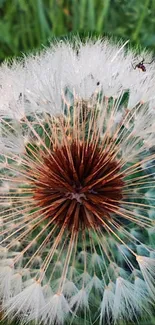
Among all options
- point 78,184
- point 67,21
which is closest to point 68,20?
point 67,21

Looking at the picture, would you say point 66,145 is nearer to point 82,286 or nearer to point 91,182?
point 91,182

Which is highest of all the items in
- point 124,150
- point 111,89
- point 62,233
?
point 111,89

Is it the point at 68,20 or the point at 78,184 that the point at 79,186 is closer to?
the point at 78,184

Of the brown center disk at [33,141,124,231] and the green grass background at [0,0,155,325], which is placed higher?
the green grass background at [0,0,155,325]

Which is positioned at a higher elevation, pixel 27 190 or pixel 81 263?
pixel 27 190

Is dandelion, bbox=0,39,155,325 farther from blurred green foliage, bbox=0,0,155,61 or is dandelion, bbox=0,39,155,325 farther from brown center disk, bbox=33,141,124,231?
blurred green foliage, bbox=0,0,155,61

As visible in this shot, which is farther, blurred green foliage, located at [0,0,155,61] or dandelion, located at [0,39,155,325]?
blurred green foliage, located at [0,0,155,61]

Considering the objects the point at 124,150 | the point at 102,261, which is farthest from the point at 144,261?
the point at 124,150

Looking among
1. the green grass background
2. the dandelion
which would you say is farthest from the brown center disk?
the green grass background
